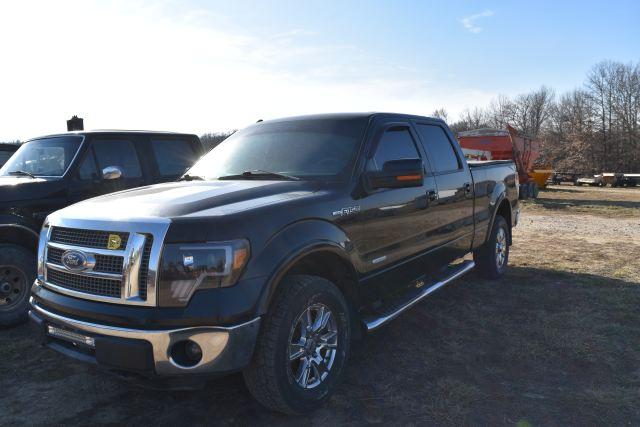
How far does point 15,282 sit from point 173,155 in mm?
2350

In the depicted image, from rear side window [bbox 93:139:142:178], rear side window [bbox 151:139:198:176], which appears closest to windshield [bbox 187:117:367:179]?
rear side window [bbox 93:139:142:178]

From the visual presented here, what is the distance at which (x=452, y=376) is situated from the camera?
11.7 feet

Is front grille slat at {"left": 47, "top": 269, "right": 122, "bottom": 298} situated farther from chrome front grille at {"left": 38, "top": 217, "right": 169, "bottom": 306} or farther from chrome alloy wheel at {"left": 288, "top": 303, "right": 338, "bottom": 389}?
chrome alloy wheel at {"left": 288, "top": 303, "right": 338, "bottom": 389}

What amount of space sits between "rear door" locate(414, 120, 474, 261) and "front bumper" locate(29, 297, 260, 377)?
2.60 meters

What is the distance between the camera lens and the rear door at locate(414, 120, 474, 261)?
4.71m

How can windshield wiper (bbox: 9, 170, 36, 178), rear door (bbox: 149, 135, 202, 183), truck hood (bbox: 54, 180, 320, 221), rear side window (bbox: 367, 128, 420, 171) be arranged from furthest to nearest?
1. rear door (bbox: 149, 135, 202, 183)
2. windshield wiper (bbox: 9, 170, 36, 178)
3. rear side window (bbox: 367, 128, 420, 171)
4. truck hood (bbox: 54, 180, 320, 221)

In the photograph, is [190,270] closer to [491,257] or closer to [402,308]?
[402,308]

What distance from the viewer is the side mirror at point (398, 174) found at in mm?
3367

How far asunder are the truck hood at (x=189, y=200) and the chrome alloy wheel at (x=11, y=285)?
85.5 inches

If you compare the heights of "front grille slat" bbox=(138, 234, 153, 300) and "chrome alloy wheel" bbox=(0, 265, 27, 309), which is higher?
"front grille slat" bbox=(138, 234, 153, 300)

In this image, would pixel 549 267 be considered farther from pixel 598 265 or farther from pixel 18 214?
pixel 18 214

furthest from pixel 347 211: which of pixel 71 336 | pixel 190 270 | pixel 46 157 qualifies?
pixel 46 157

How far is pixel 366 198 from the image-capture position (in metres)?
3.55

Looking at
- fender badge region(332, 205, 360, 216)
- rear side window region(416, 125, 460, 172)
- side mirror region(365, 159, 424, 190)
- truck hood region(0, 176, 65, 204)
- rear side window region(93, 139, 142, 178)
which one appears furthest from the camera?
rear side window region(93, 139, 142, 178)
